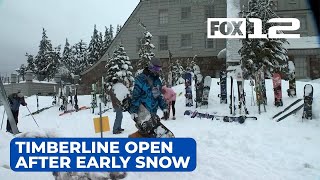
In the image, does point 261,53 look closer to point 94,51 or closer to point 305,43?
point 305,43

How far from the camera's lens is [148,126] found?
6.42 m

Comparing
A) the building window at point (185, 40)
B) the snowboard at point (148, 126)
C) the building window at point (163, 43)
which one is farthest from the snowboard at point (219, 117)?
the building window at point (163, 43)

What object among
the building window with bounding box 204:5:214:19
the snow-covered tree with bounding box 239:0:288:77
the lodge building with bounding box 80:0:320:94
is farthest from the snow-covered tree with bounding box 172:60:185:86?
the building window with bounding box 204:5:214:19

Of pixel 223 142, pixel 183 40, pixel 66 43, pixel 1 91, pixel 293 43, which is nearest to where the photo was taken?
pixel 1 91

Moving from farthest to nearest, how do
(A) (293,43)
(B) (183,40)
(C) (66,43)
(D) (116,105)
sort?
(C) (66,43) → (B) (183,40) → (A) (293,43) → (D) (116,105)

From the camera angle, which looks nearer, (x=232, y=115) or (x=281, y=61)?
(x=232, y=115)

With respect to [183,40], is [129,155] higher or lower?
lower

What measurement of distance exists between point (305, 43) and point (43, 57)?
40.7 meters

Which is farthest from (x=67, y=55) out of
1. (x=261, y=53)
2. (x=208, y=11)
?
(x=261, y=53)

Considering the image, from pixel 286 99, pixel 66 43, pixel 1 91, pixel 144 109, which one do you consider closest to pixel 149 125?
pixel 144 109

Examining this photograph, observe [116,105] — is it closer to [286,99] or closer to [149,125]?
[149,125]

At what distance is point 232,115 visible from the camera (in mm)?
12312

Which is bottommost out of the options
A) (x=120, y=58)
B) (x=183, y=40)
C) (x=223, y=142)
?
(x=223, y=142)

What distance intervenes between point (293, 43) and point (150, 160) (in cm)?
2688
